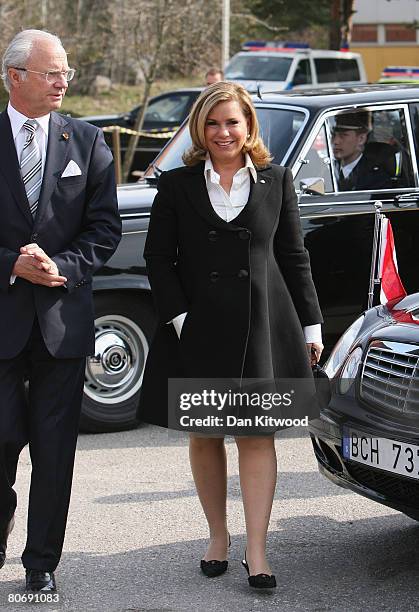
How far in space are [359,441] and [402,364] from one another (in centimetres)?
33

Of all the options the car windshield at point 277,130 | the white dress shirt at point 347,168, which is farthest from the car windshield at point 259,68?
the white dress shirt at point 347,168

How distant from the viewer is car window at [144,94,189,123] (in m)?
23.6

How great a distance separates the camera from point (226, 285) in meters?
4.57

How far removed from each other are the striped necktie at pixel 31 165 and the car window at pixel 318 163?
3321 mm

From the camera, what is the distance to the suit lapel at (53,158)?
4.48 meters

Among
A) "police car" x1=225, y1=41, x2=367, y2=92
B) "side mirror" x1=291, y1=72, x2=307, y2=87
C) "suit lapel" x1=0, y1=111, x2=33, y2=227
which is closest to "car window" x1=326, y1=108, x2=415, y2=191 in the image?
"suit lapel" x1=0, y1=111, x2=33, y2=227

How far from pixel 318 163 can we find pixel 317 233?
1.52 feet

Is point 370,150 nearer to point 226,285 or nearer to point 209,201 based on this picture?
point 209,201

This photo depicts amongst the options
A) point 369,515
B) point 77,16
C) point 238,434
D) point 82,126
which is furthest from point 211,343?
point 77,16

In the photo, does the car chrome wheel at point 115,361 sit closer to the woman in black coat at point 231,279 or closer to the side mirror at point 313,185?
the side mirror at point 313,185

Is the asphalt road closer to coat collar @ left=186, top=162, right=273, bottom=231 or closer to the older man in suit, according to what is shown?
the older man in suit

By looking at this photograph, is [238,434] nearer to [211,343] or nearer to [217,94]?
[211,343]

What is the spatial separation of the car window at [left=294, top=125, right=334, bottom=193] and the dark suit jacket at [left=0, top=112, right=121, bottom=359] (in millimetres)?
3177

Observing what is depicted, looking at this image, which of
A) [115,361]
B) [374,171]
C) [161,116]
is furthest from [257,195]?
[161,116]
